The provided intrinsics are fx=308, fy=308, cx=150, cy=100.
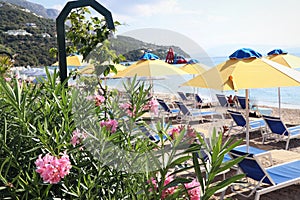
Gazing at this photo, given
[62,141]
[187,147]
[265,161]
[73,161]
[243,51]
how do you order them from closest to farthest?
[187,147] → [62,141] → [73,161] → [243,51] → [265,161]

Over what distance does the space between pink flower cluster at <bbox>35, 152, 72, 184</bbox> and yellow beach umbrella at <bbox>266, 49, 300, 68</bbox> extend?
25.7 feet

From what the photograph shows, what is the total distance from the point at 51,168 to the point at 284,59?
8134 mm

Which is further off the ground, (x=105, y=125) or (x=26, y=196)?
(x=105, y=125)

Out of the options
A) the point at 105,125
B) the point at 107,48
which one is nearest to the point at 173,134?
the point at 105,125

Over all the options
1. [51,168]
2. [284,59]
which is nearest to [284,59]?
[284,59]

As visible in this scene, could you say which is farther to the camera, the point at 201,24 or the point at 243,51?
the point at 243,51

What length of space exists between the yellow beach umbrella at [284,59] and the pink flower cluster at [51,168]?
7839 mm

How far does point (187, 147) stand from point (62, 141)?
0.47 metres

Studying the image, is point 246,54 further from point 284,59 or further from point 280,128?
point 284,59

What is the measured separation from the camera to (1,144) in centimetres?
132

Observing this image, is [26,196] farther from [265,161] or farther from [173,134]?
[265,161]

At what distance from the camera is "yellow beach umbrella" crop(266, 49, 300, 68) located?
796cm

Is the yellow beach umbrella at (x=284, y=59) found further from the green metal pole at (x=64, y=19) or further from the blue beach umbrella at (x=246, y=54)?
the green metal pole at (x=64, y=19)

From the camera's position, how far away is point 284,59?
808 centimetres
